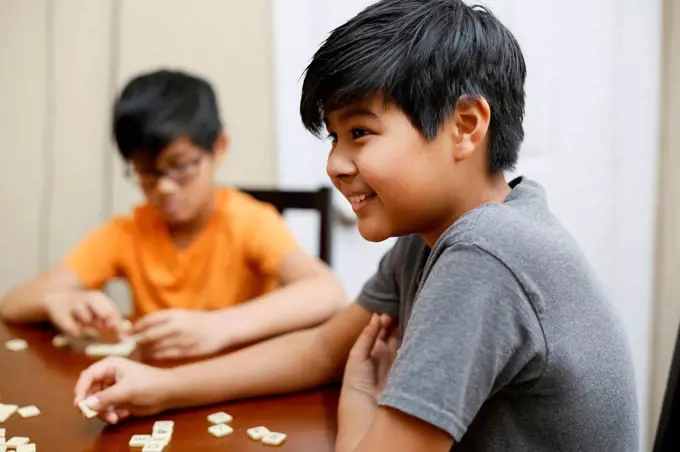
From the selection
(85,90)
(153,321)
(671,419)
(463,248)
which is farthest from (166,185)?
(671,419)

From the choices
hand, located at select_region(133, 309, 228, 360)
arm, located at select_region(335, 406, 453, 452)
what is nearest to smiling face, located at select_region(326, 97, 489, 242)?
arm, located at select_region(335, 406, 453, 452)

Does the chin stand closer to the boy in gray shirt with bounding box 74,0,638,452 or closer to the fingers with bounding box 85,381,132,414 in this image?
the boy in gray shirt with bounding box 74,0,638,452

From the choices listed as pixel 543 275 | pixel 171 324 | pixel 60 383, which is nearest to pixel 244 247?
pixel 171 324

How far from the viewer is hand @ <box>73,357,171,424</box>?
0.88m

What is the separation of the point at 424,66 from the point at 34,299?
1.05 m

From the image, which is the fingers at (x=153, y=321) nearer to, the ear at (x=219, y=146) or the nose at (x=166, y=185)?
the nose at (x=166, y=185)

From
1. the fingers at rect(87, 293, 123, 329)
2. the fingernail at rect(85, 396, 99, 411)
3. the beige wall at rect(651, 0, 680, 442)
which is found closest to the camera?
the fingernail at rect(85, 396, 99, 411)

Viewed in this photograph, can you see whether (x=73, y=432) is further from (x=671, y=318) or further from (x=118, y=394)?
(x=671, y=318)

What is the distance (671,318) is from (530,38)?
2.88 feet

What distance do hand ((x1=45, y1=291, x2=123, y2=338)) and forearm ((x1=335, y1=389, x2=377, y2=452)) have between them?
0.55 metres

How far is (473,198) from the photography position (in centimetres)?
81

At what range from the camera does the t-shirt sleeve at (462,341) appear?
61 centimetres

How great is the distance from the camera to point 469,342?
2.02 ft

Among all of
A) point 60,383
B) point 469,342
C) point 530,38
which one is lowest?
point 60,383
